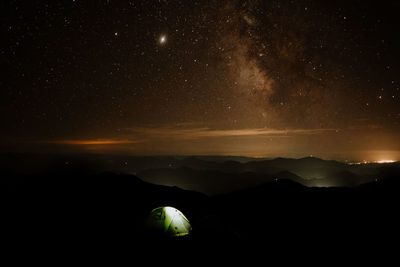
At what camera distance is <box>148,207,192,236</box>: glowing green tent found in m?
13.9

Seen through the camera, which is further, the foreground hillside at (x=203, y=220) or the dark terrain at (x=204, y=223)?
the foreground hillside at (x=203, y=220)

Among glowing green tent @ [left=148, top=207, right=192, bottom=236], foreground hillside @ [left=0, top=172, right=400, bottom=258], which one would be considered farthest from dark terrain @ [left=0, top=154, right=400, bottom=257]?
glowing green tent @ [left=148, top=207, right=192, bottom=236]

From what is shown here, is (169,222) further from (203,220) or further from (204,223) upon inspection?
(203,220)

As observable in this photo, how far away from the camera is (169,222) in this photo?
1422 cm

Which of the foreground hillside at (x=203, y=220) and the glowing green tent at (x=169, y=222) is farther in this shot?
the foreground hillside at (x=203, y=220)

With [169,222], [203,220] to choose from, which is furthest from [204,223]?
[169,222]

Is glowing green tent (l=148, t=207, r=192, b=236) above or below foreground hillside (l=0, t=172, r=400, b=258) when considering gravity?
above

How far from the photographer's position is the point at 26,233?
53.3ft

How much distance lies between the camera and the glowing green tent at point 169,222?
1395cm

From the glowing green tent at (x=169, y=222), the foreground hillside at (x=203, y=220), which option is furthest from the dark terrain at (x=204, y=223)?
the glowing green tent at (x=169, y=222)

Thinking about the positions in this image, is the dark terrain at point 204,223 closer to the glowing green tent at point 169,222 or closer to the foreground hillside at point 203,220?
the foreground hillside at point 203,220

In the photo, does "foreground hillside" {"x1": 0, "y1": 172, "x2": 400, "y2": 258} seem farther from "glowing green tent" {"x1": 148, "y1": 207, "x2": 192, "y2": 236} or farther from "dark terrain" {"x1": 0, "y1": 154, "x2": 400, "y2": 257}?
"glowing green tent" {"x1": 148, "y1": 207, "x2": 192, "y2": 236}

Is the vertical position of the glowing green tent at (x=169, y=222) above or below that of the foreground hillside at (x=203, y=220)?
above

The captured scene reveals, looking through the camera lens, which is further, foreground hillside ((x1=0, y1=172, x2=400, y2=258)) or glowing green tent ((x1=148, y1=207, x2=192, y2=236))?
foreground hillside ((x1=0, y1=172, x2=400, y2=258))
